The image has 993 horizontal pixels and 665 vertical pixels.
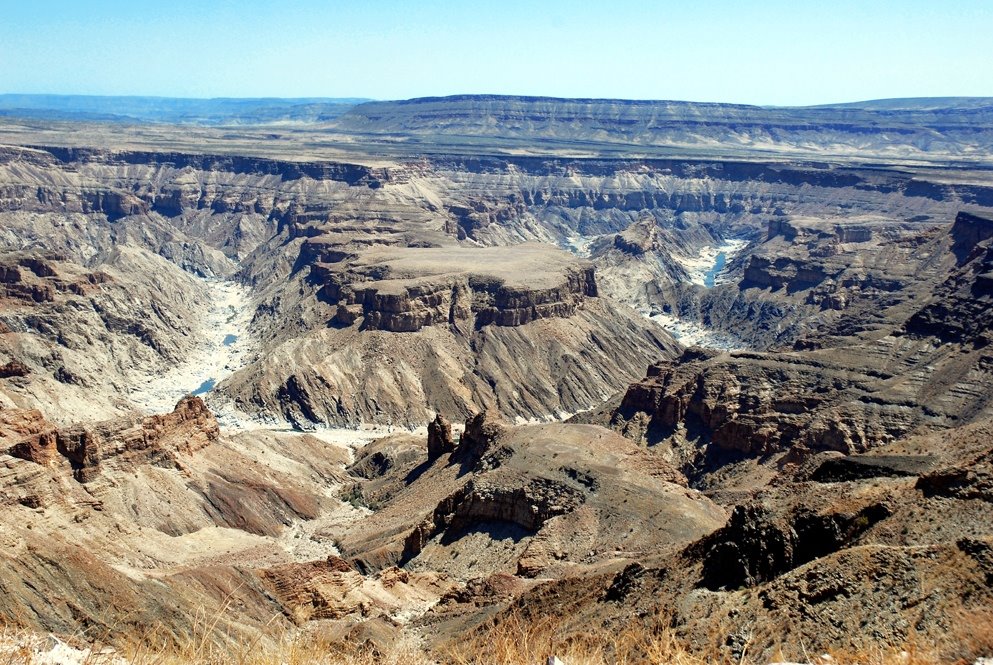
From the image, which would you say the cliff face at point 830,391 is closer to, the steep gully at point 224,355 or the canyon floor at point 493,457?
the canyon floor at point 493,457

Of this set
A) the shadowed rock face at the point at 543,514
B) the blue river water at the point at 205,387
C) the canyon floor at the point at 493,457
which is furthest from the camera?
the blue river water at the point at 205,387

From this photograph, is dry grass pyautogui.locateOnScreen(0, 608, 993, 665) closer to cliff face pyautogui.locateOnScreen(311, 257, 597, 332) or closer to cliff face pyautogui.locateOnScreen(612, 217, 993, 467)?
cliff face pyautogui.locateOnScreen(612, 217, 993, 467)

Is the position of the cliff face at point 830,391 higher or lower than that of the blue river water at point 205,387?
higher

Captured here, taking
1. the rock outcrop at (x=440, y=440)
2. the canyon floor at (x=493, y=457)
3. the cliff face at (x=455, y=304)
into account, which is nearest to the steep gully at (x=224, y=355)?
the canyon floor at (x=493, y=457)

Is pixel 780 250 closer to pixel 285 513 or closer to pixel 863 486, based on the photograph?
pixel 285 513

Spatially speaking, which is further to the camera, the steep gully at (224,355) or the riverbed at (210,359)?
the riverbed at (210,359)

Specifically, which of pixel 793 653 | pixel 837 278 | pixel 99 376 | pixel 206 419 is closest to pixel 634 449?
pixel 206 419

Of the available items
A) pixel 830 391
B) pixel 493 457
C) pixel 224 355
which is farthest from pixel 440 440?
pixel 224 355

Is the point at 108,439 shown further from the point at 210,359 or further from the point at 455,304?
the point at 210,359

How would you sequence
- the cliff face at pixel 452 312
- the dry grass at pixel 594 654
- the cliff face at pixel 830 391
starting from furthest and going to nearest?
the cliff face at pixel 452 312 → the cliff face at pixel 830 391 → the dry grass at pixel 594 654
